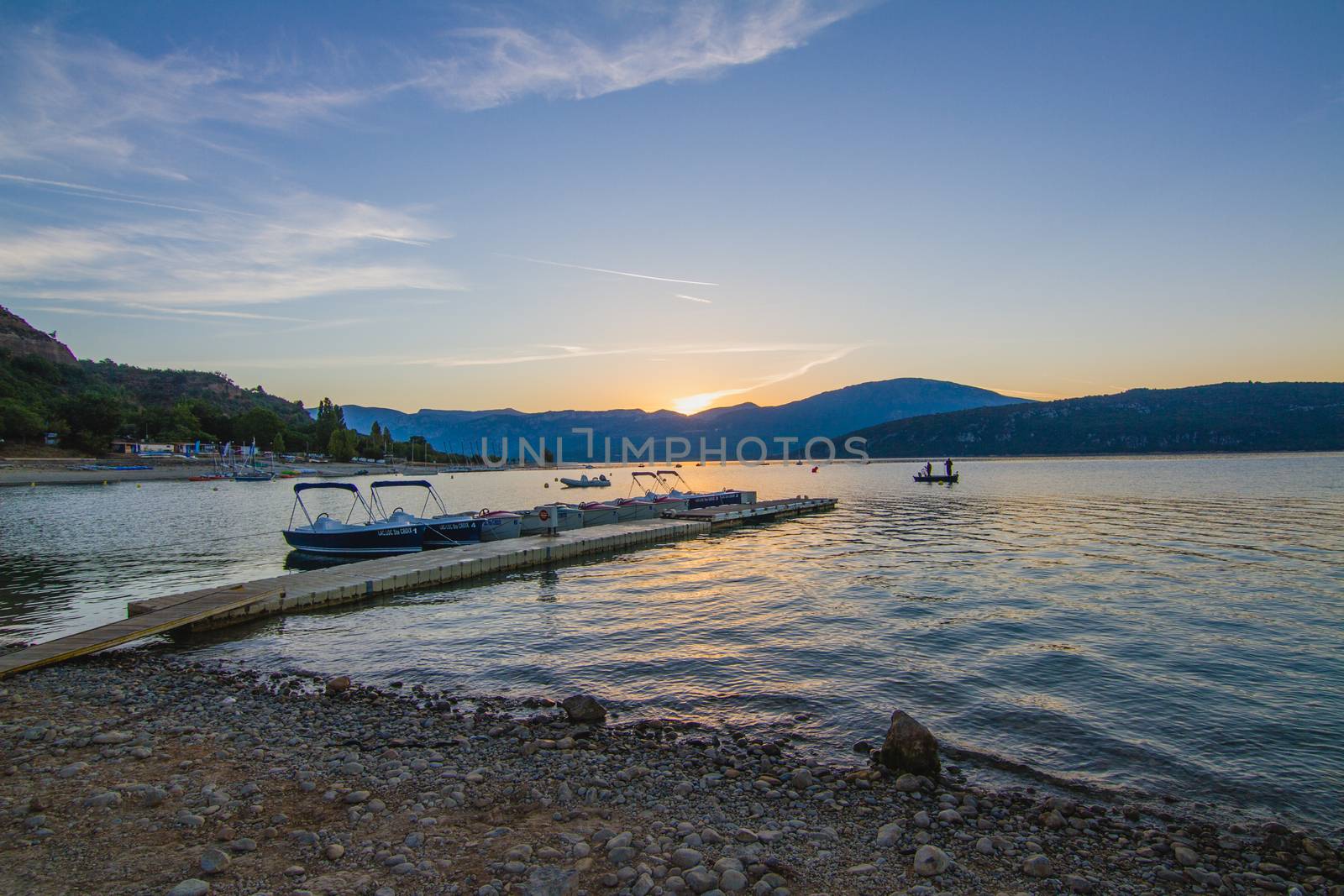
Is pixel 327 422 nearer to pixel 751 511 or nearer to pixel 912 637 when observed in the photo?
pixel 751 511

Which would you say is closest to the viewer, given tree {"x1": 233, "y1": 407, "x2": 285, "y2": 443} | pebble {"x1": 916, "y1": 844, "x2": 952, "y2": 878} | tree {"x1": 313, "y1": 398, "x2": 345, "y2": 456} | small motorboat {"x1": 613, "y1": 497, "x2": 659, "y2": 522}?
pebble {"x1": 916, "y1": 844, "x2": 952, "y2": 878}

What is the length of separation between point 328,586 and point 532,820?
16.2 meters

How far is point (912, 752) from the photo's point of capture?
8.73m

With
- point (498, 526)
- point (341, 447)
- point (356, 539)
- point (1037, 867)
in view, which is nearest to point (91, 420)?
point (341, 447)

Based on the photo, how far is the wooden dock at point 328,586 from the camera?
14.0 m

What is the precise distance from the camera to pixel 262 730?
9.95 m

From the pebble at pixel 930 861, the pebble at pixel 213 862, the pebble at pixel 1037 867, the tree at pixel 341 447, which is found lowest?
the pebble at pixel 1037 867

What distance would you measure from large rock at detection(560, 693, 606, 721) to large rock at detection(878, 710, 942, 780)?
4360 mm

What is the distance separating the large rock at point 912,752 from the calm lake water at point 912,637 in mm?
1123

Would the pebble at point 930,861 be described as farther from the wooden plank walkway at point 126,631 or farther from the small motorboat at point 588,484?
the small motorboat at point 588,484

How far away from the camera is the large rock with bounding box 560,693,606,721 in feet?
34.7

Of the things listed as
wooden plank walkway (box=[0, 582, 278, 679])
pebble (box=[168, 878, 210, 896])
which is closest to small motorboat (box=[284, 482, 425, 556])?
wooden plank walkway (box=[0, 582, 278, 679])

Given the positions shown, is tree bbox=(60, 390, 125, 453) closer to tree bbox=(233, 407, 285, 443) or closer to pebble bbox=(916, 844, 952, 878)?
tree bbox=(233, 407, 285, 443)

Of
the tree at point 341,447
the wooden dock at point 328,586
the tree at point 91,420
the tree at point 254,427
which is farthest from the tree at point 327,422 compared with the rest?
the wooden dock at point 328,586
